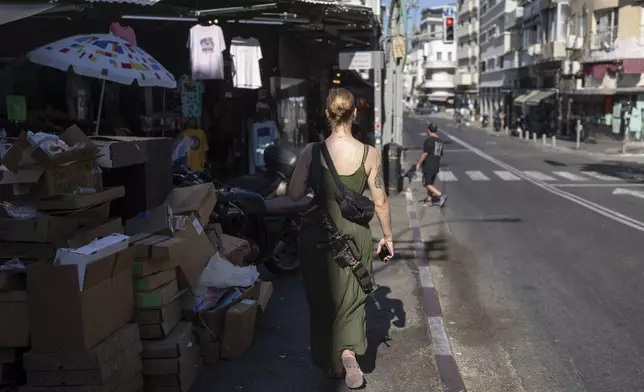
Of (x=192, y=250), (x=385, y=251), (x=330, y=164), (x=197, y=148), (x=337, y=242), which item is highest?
(x=330, y=164)

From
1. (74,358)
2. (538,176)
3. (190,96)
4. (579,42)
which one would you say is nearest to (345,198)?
(74,358)

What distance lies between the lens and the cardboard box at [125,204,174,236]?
5008mm

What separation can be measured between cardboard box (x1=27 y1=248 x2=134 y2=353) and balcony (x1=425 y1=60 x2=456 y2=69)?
114222mm

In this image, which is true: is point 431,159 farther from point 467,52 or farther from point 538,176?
point 467,52

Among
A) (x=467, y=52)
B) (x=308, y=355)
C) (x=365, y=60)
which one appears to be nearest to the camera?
(x=308, y=355)

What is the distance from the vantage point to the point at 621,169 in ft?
79.7

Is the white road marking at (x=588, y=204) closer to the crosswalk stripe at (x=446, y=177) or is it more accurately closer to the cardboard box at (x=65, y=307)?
the crosswalk stripe at (x=446, y=177)

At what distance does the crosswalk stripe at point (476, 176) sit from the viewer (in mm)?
20953

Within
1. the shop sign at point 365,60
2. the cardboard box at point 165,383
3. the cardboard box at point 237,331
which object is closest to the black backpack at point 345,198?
the cardboard box at point 237,331

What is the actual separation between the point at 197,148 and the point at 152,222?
7011mm

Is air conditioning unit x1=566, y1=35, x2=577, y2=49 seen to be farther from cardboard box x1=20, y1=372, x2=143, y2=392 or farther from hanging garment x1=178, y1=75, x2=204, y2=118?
cardboard box x1=20, y1=372, x2=143, y2=392

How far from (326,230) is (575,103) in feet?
140

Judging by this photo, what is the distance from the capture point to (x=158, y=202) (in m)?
5.51

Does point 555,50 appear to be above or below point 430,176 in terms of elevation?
above
